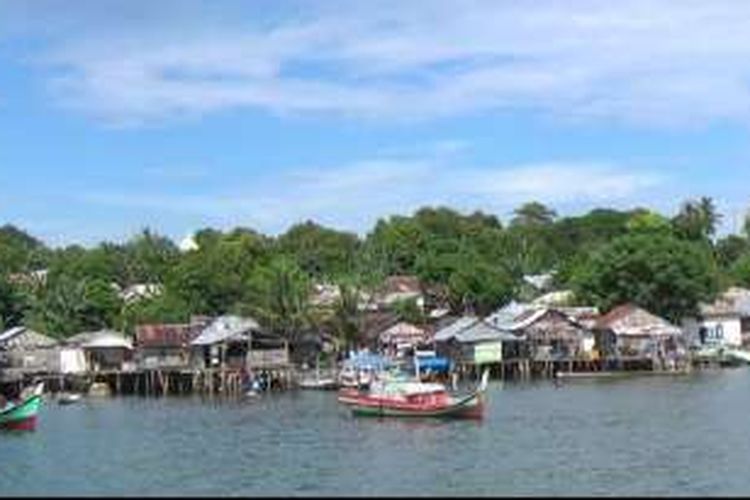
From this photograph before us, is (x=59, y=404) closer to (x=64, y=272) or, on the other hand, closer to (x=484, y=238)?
(x=64, y=272)

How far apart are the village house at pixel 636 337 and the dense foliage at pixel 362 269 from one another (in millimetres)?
5395

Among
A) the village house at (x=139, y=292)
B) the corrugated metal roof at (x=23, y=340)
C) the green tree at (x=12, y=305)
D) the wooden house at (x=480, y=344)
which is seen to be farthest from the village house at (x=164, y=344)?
the village house at (x=139, y=292)

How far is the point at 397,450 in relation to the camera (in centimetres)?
5972

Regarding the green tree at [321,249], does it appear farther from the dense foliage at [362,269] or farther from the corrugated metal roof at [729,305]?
the corrugated metal roof at [729,305]

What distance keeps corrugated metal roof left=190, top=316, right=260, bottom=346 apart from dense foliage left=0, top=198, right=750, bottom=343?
3.07m

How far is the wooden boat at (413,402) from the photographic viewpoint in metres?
73.1

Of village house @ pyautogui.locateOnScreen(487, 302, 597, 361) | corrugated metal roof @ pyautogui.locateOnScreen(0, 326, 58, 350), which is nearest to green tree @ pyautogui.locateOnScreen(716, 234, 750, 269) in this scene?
village house @ pyautogui.locateOnScreen(487, 302, 597, 361)

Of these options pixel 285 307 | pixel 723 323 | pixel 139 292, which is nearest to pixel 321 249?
pixel 139 292

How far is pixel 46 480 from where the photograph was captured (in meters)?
52.0

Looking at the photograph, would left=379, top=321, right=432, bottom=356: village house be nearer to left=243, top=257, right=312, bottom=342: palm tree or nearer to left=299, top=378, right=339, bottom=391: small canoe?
left=243, top=257, right=312, bottom=342: palm tree

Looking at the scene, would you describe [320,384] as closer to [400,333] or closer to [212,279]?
[400,333]

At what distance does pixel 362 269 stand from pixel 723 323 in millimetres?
40367

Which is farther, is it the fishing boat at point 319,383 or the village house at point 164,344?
the village house at point 164,344

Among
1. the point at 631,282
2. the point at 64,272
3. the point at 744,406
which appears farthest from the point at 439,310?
the point at 744,406
